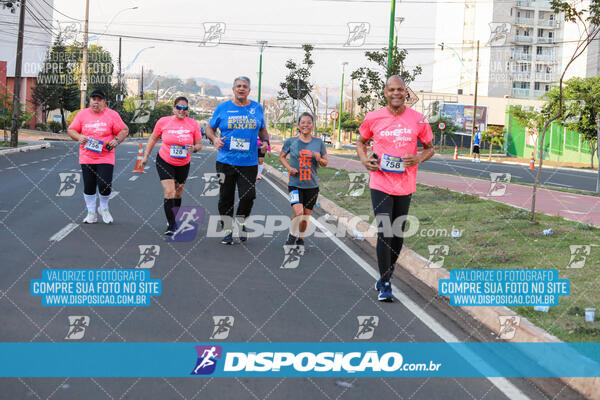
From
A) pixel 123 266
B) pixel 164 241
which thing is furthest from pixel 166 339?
pixel 164 241

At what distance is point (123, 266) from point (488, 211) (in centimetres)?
724

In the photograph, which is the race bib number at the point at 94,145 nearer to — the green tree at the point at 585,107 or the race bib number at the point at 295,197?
the race bib number at the point at 295,197

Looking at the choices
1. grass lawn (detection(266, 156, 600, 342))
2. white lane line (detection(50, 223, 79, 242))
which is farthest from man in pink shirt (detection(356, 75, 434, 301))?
white lane line (detection(50, 223, 79, 242))

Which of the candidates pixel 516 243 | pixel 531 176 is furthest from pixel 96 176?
pixel 531 176

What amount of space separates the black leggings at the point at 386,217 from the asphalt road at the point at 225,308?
34cm

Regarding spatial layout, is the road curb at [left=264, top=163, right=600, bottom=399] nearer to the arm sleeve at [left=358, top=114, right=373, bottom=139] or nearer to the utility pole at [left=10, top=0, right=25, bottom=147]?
the arm sleeve at [left=358, top=114, right=373, bottom=139]

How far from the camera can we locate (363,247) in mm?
9609

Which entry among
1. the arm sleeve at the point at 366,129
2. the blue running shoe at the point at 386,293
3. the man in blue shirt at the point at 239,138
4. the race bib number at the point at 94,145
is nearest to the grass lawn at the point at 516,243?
the blue running shoe at the point at 386,293

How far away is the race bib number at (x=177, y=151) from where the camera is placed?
9781 millimetres

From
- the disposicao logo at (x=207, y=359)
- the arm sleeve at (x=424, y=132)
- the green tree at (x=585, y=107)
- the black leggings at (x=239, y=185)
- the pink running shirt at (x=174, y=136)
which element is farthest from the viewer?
the green tree at (x=585, y=107)

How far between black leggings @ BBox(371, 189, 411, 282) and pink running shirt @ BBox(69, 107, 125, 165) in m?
5.15

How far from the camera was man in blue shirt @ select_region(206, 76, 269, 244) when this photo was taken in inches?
355

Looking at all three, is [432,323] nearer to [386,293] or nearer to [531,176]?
[386,293]

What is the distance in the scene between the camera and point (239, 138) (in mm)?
9031
